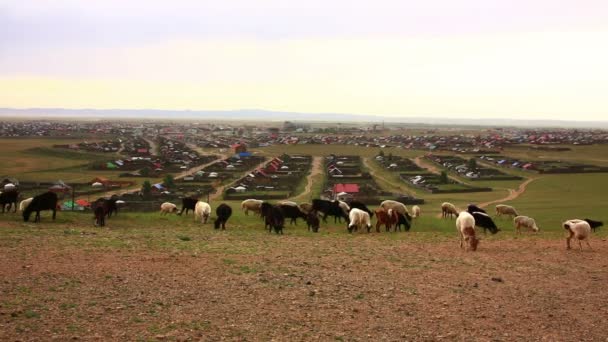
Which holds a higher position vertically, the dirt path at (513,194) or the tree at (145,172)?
the dirt path at (513,194)

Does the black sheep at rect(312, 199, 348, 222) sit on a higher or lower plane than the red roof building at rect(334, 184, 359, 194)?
higher

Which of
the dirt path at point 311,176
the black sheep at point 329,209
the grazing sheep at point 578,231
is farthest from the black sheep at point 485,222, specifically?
the dirt path at point 311,176

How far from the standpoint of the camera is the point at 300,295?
11367 millimetres

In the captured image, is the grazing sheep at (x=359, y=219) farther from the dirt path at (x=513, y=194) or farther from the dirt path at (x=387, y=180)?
the dirt path at (x=387, y=180)

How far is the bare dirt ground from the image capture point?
30.5 ft

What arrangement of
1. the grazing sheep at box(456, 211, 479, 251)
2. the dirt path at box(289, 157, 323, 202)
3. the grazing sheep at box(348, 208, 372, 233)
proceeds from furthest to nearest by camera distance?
1. the dirt path at box(289, 157, 323, 202)
2. the grazing sheep at box(348, 208, 372, 233)
3. the grazing sheep at box(456, 211, 479, 251)

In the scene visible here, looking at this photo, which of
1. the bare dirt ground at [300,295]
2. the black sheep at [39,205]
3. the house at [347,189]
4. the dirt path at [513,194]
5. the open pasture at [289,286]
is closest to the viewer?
the bare dirt ground at [300,295]

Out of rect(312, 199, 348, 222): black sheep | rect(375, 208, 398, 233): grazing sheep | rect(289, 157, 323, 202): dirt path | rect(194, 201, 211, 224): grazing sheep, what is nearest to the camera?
rect(375, 208, 398, 233): grazing sheep

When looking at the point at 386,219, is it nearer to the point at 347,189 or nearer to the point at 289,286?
the point at 289,286

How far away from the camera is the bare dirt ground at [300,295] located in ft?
30.5

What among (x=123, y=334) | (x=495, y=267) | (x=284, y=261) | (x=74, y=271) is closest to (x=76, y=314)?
(x=123, y=334)

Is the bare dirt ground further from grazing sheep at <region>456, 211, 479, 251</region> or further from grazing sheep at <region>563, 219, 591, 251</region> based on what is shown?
grazing sheep at <region>563, 219, 591, 251</region>

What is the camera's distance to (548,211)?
112 ft

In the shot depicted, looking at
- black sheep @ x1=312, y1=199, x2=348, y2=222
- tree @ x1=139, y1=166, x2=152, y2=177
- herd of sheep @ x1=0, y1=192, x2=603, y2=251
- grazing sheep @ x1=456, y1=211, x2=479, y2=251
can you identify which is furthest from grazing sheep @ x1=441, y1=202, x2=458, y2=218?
tree @ x1=139, y1=166, x2=152, y2=177
